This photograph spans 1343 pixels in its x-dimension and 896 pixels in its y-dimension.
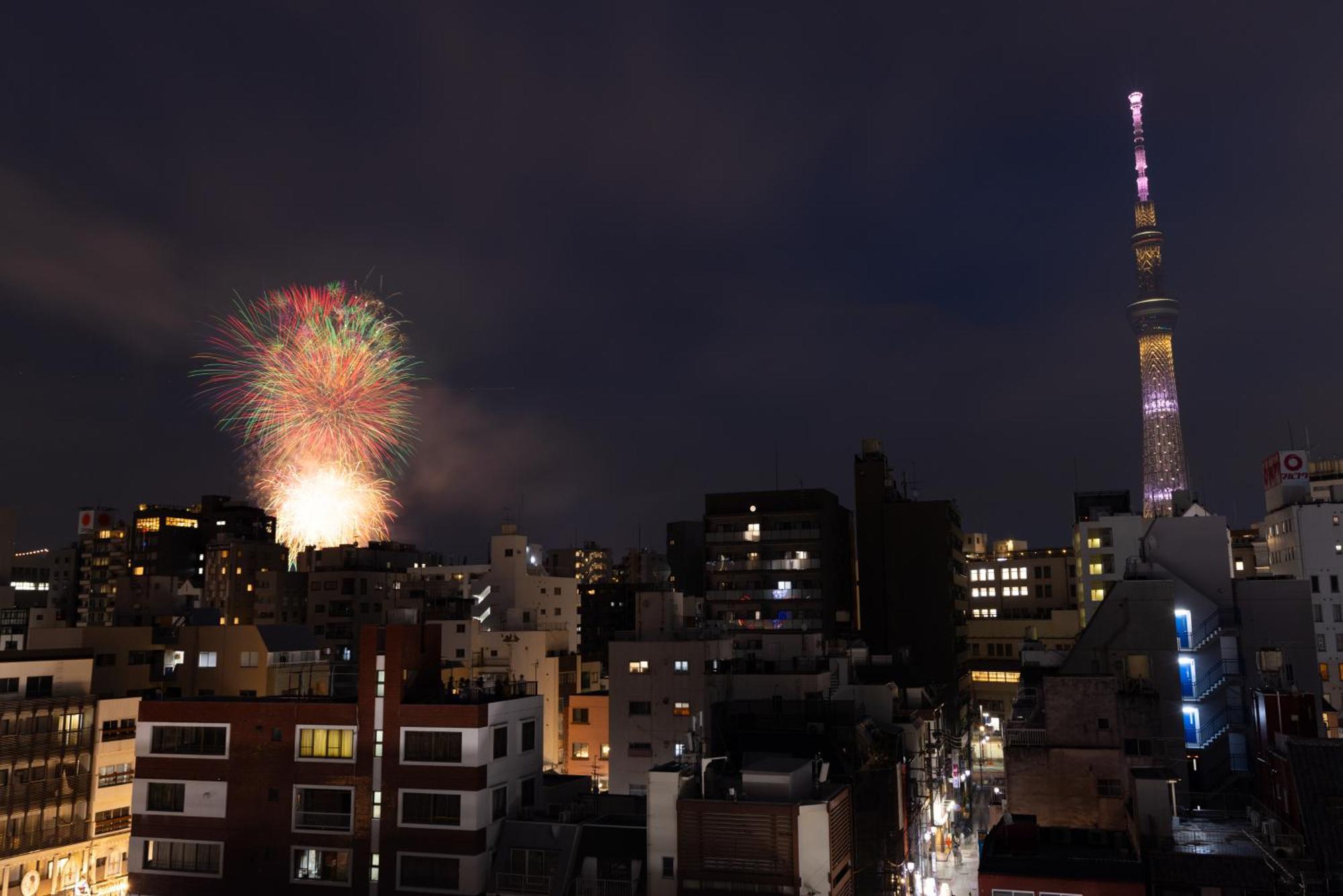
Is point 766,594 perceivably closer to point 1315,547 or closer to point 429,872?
point 1315,547

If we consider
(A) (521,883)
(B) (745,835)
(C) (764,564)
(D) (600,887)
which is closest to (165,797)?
(A) (521,883)

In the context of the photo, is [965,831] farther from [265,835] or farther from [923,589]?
[265,835]

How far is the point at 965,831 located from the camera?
214 ft

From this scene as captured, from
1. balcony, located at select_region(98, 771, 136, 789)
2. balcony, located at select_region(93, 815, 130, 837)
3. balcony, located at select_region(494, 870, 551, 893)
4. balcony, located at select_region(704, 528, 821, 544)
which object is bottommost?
balcony, located at select_region(93, 815, 130, 837)

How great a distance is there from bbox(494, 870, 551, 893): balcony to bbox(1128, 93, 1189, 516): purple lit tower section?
4731 inches

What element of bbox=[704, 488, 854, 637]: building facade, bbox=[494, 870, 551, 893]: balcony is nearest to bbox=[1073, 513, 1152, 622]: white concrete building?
bbox=[704, 488, 854, 637]: building facade

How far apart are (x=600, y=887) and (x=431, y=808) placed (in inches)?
267

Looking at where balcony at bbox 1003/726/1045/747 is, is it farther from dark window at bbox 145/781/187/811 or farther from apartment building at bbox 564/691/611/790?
apartment building at bbox 564/691/611/790

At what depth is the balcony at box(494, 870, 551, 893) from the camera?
33500 mm

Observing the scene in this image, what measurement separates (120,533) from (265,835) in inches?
5947

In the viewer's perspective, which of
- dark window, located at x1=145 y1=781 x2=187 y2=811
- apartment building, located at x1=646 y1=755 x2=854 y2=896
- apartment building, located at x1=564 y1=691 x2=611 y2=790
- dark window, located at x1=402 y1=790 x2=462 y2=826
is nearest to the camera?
apartment building, located at x1=646 y1=755 x2=854 y2=896

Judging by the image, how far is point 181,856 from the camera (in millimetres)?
36531

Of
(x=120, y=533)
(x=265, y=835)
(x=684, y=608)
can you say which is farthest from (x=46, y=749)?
(x=120, y=533)

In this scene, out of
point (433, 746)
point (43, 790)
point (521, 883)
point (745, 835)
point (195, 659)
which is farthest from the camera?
point (195, 659)
